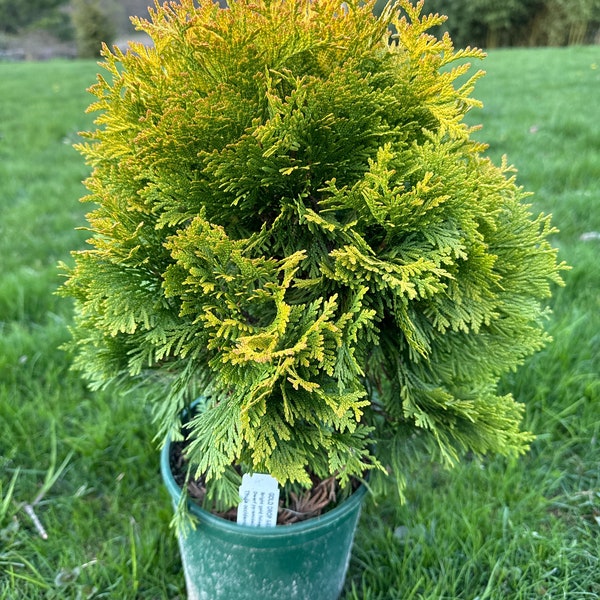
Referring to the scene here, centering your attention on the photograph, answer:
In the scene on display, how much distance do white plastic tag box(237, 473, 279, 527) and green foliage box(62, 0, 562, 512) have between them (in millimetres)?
153

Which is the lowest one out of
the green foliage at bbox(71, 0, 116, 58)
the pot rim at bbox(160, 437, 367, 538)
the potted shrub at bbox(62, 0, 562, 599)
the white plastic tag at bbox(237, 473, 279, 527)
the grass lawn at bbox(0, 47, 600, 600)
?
the grass lawn at bbox(0, 47, 600, 600)

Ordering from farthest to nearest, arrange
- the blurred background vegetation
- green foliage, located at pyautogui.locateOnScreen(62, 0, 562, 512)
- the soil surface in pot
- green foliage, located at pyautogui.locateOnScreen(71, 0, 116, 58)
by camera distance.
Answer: green foliage, located at pyautogui.locateOnScreen(71, 0, 116, 58) → the blurred background vegetation → the soil surface in pot → green foliage, located at pyautogui.locateOnScreen(62, 0, 562, 512)

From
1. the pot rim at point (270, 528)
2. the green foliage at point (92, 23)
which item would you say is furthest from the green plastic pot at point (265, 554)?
the green foliage at point (92, 23)

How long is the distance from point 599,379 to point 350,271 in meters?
2.18

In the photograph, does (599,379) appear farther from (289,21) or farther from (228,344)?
(289,21)

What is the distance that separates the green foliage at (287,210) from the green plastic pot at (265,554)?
0.96ft

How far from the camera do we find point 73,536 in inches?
91.0

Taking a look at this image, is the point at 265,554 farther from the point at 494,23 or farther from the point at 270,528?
the point at 494,23

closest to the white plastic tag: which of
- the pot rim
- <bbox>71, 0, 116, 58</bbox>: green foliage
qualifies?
the pot rim

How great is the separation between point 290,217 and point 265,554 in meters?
1.08

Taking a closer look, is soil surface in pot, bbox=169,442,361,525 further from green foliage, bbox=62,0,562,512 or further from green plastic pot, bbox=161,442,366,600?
green foliage, bbox=62,0,562,512

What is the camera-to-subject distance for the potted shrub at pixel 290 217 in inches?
51.4

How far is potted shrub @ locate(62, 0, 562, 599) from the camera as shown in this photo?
4.28ft

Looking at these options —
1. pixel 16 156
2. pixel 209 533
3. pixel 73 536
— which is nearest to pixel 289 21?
pixel 209 533
